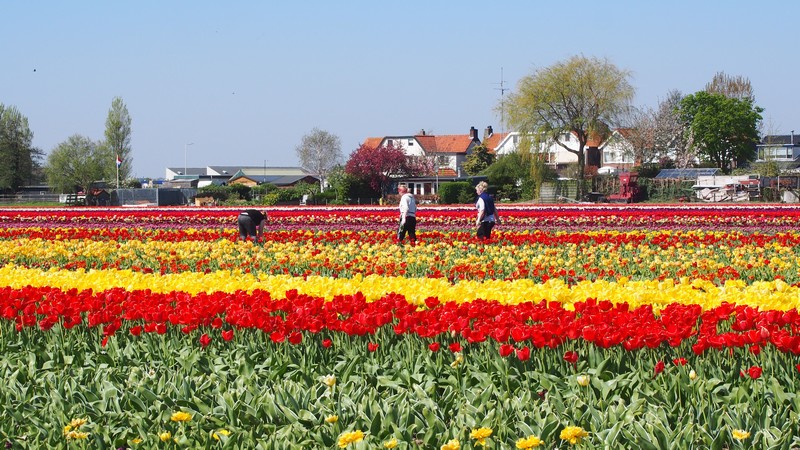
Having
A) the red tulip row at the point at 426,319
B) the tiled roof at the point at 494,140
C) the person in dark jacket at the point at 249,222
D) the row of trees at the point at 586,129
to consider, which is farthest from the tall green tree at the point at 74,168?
the red tulip row at the point at 426,319

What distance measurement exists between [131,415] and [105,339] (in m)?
1.31

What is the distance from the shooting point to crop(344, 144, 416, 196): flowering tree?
71.3 metres

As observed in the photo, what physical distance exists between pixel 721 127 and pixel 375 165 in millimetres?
35338

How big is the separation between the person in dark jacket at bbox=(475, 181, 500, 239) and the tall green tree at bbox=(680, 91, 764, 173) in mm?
76064

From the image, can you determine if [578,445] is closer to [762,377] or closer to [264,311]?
[762,377]

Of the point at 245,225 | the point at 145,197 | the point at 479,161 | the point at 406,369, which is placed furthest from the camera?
the point at 479,161

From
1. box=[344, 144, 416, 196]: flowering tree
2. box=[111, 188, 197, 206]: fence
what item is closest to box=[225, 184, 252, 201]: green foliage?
box=[111, 188, 197, 206]: fence

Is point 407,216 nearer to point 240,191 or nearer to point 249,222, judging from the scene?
point 249,222

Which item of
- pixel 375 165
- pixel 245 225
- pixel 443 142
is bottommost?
pixel 245 225

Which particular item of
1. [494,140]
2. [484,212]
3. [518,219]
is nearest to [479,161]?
[494,140]

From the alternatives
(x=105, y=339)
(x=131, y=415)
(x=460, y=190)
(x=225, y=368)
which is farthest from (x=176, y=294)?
(x=460, y=190)

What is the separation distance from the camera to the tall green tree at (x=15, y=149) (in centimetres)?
9344

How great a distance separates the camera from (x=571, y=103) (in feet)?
198

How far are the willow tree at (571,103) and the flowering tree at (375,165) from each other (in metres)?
14.2
